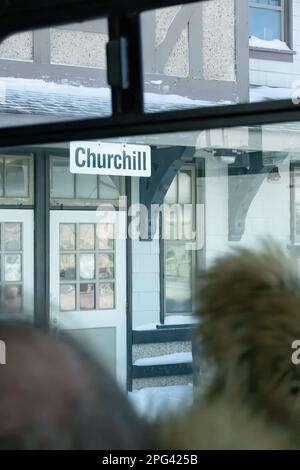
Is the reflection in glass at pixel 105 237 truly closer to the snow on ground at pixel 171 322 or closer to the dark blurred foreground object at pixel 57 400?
the snow on ground at pixel 171 322

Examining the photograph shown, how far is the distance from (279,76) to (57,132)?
55 cm

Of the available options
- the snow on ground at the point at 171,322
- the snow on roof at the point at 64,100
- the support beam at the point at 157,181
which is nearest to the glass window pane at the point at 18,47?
the snow on roof at the point at 64,100

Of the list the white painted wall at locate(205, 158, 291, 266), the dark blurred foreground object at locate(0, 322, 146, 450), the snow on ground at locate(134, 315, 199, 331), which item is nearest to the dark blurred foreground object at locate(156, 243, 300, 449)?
the dark blurred foreground object at locate(0, 322, 146, 450)

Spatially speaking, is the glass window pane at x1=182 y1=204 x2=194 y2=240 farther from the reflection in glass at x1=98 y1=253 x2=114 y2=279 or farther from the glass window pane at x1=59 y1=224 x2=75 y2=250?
the glass window pane at x1=59 y1=224 x2=75 y2=250

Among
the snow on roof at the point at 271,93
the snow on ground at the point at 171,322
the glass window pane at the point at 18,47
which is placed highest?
the glass window pane at the point at 18,47

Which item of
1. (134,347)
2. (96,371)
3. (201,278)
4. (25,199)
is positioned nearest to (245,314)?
(201,278)

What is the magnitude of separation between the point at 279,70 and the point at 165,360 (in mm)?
942

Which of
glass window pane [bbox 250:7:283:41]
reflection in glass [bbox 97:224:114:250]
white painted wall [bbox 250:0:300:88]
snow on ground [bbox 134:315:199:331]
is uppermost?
glass window pane [bbox 250:7:283:41]

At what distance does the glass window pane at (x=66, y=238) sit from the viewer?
8.25 feet

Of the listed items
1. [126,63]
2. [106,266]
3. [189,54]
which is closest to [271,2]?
[189,54]

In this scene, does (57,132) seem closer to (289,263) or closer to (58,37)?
(58,37)

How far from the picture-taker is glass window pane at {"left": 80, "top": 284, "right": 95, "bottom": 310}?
2385 mm

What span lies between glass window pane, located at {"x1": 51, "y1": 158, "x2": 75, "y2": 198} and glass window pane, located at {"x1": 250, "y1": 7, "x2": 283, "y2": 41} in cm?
73

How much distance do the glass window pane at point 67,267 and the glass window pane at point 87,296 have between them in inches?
2.5
